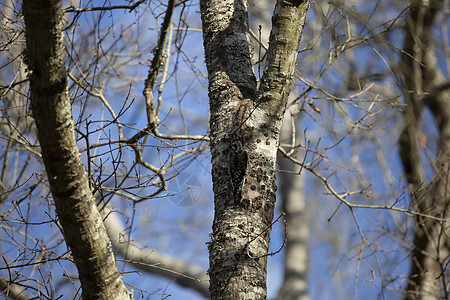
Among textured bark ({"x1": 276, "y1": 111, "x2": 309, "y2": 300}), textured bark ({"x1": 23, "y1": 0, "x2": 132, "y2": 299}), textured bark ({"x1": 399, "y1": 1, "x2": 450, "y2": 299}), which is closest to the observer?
textured bark ({"x1": 23, "y1": 0, "x2": 132, "y2": 299})

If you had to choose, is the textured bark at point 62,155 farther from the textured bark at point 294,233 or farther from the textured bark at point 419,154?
the textured bark at point 294,233

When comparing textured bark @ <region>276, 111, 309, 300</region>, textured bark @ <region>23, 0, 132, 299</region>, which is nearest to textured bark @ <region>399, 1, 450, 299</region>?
textured bark @ <region>276, 111, 309, 300</region>

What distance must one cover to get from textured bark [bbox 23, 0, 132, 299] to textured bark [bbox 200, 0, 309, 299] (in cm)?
45

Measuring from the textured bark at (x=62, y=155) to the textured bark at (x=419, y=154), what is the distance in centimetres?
318

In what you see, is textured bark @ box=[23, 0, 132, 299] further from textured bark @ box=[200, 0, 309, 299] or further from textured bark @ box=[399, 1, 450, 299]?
textured bark @ box=[399, 1, 450, 299]

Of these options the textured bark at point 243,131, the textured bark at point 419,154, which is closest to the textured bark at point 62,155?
the textured bark at point 243,131

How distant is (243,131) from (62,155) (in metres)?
0.79

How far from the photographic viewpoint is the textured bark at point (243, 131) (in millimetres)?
1809

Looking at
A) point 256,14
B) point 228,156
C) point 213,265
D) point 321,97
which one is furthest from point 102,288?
point 256,14

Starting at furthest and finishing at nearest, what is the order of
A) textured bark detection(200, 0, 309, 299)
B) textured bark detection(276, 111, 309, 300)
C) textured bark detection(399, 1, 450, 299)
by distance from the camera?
textured bark detection(276, 111, 309, 300) < textured bark detection(399, 1, 450, 299) < textured bark detection(200, 0, 309, 299)

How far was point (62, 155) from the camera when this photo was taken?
1662 mm

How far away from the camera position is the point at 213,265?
1860 mm

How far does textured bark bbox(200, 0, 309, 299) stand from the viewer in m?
1.81

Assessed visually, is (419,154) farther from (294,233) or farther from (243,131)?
(243,131)
